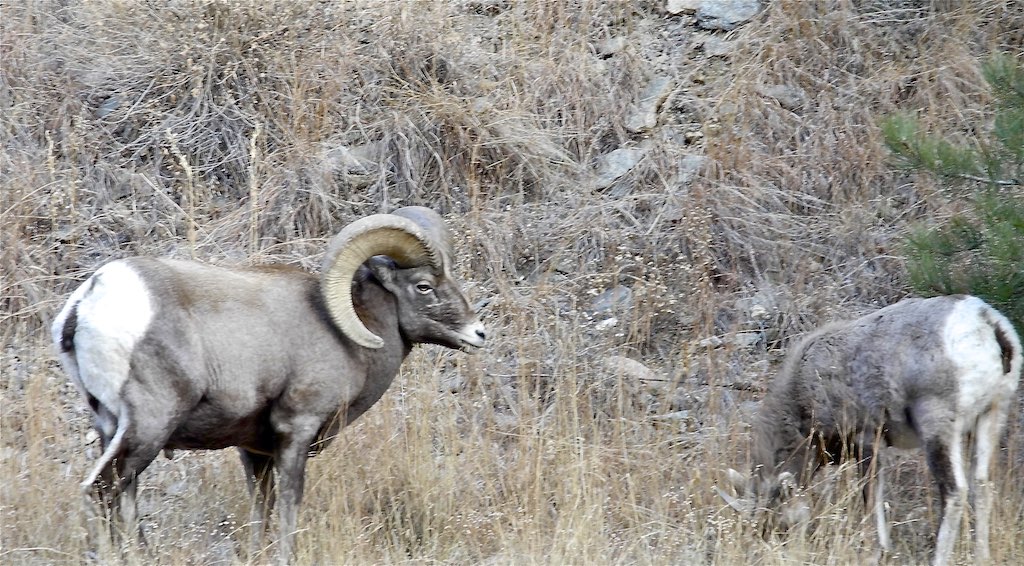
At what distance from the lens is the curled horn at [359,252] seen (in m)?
5.91

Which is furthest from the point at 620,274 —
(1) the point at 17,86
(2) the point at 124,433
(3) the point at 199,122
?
(1) the point at 17,86

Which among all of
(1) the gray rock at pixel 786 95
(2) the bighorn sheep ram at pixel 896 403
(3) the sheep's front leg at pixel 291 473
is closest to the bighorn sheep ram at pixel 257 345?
(3) the sheep's front leg at pixel 291 473

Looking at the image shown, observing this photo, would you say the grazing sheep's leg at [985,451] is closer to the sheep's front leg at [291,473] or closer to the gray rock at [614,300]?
the gray rock at [614,300]

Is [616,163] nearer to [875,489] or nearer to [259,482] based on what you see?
[875,489]

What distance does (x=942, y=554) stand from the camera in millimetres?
6047

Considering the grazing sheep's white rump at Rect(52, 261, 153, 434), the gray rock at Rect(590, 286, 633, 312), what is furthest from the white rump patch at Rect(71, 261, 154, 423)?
the gray rock at Rect(590, 286, 633, 312)

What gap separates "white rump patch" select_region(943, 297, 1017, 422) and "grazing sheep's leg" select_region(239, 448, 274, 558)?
3537mm

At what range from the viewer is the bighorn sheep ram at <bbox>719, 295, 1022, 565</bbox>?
6090 mm

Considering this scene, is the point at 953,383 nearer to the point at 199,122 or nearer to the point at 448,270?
the point at 448,270

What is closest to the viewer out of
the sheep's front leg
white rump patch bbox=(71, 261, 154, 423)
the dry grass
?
white rump patch bbox=(71, 261, 154, 423)

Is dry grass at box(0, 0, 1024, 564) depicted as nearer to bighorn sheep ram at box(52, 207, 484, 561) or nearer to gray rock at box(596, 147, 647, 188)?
gray rock at box(596, 147, 647, 188)

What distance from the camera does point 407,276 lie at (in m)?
6.25

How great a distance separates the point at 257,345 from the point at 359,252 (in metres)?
0.68

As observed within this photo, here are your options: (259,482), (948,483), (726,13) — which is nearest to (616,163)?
(726,13)
